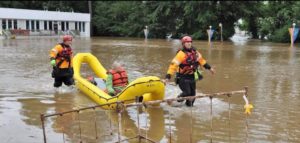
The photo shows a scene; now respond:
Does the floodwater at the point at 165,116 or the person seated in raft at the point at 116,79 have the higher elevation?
the person seated in raft at the point at 116,79

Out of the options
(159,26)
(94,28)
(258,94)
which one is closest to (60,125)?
(258,94)

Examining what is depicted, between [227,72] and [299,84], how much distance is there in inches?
121

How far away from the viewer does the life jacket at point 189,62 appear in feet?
27.3

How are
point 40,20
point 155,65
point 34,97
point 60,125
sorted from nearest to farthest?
point 60,125 → point 34,97 → point 155,65 → point 40,20

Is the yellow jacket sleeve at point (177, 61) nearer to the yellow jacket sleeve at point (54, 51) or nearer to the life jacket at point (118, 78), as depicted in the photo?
the life jacket at point (118, 78)

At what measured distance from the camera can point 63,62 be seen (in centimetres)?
1053

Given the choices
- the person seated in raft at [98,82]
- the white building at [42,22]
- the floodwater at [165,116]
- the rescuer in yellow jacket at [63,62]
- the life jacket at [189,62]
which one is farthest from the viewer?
the white building at [42,22]

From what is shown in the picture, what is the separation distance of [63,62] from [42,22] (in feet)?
146

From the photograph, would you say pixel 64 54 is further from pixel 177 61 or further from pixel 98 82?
pixel 177 61

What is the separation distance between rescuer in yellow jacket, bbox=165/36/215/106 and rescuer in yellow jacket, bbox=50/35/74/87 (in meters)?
3.23

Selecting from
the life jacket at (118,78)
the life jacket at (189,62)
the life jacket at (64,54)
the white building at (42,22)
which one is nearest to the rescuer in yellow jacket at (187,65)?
the life jacket at (189,62)

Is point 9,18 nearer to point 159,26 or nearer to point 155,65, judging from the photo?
point 159,26

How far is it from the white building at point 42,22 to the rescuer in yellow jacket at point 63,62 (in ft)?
115

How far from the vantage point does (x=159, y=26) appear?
164 feet
